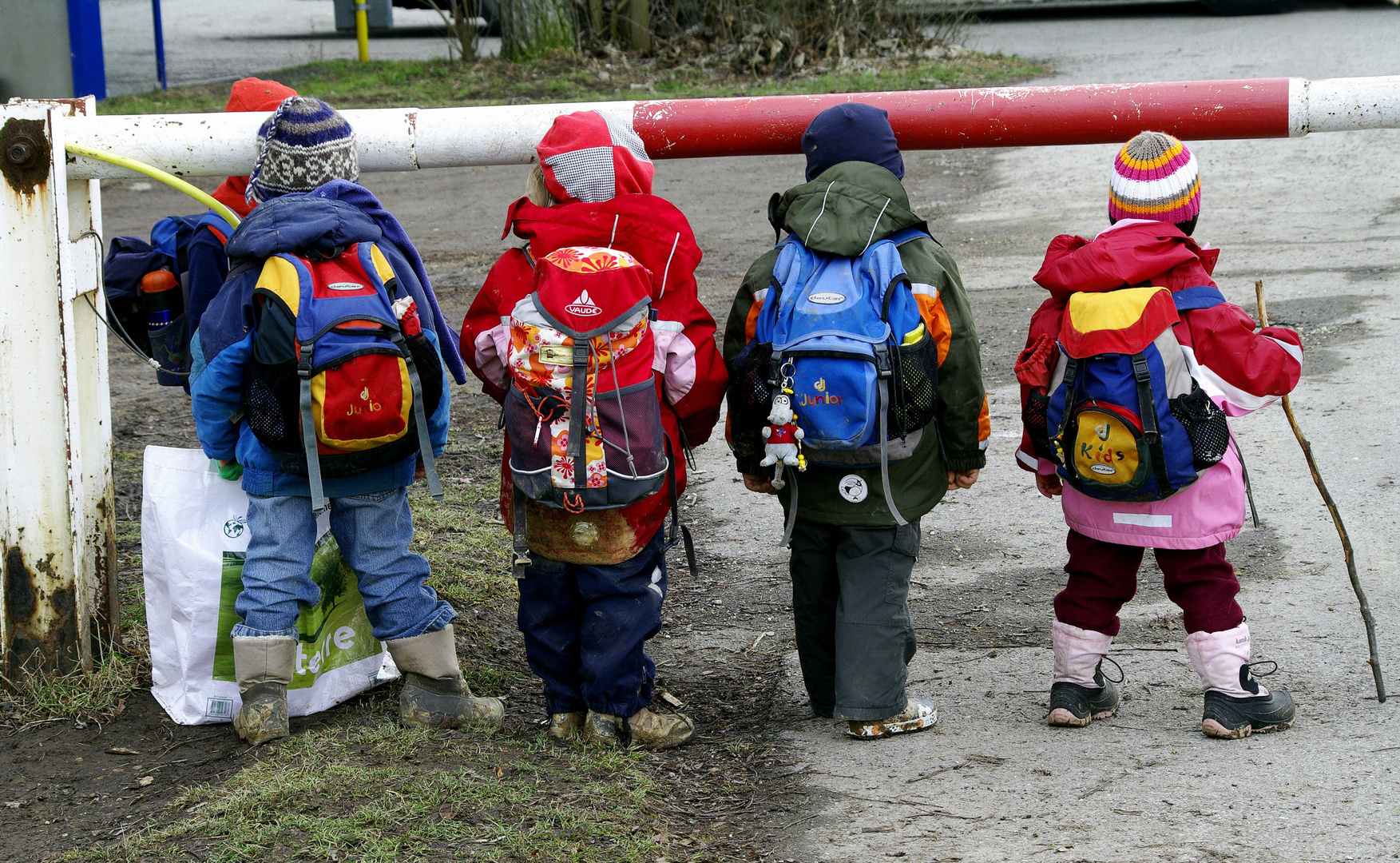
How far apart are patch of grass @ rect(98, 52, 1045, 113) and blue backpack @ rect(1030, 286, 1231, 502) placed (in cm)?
1120

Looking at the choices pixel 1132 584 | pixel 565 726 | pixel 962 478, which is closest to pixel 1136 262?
pixel 962 478

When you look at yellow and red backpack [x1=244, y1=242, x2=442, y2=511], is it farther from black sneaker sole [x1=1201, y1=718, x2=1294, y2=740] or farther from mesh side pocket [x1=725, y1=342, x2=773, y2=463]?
black sneaker sole [x1=1201, y1=718, x2=1294, y2=740]

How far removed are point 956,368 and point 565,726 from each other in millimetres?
1352

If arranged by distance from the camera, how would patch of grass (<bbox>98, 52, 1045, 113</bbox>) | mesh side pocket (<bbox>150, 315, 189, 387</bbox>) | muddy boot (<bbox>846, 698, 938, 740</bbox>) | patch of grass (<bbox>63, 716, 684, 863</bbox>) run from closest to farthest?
1. patch of grass (<bbox>63, 716, 684, 863</bbox>)
2. muddy boot (<bbox>846, 698, 938, 740</bbox>)
3. mesh side pocket (<bbox>150, 315, 189, 387</bbox>)
4. patch of grass (<bbox>98, 52, 1045, 113</bbox>)

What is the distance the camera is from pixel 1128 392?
3135mm

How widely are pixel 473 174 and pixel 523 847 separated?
10.5m

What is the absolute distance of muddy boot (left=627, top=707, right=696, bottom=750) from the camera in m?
3.45

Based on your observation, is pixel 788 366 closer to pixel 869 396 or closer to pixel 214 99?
pixel 869 396

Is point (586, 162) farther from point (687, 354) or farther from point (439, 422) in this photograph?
point (439, 422)

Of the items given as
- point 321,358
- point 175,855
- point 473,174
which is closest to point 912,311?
point 321,358

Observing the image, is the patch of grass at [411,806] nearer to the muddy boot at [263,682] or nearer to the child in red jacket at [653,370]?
the muddy boot at [263,682]

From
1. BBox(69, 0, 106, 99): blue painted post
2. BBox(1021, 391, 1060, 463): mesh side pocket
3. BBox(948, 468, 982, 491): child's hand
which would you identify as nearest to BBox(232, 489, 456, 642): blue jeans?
BBox(948, 468, 982, 491): child's hand

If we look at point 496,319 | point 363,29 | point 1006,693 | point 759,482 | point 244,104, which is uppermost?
point 363,29

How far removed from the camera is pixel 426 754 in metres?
3.24
